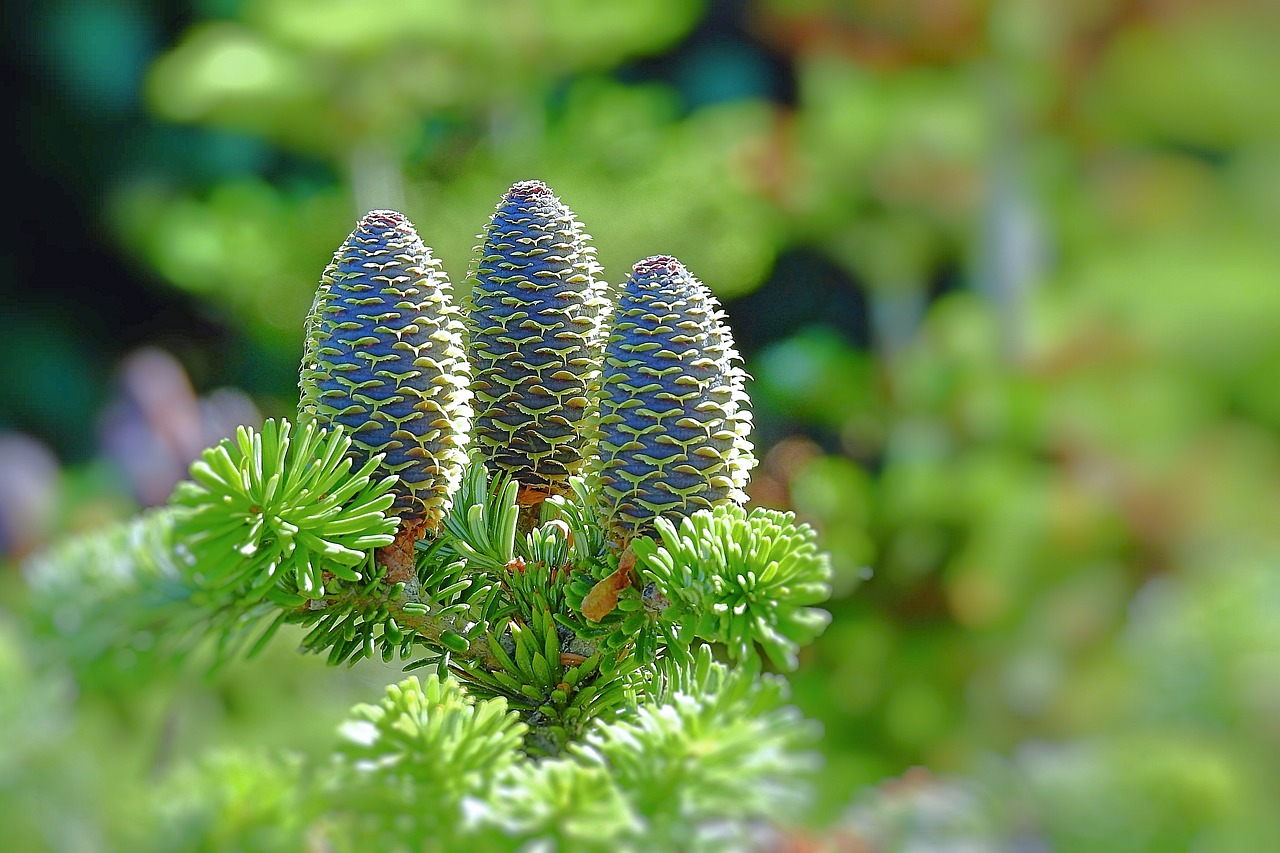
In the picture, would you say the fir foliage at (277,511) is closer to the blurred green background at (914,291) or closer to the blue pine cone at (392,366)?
the blue pine cone at (392,366)

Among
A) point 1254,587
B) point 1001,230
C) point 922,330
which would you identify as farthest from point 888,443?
point 1254,587

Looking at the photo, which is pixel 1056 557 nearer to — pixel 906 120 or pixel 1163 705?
pixel 906 120

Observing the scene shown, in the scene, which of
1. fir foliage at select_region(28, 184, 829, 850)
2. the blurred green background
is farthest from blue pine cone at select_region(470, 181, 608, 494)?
the blurred green background

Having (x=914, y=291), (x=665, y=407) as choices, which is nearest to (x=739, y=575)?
(x=665, y=407)

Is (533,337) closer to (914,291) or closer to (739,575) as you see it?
(739,575)

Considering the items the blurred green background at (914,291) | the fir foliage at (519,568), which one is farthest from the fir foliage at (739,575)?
the blurred green background at (914,291)

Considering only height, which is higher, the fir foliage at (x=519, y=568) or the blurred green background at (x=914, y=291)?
the blurred green background at (x=914, y=291)
